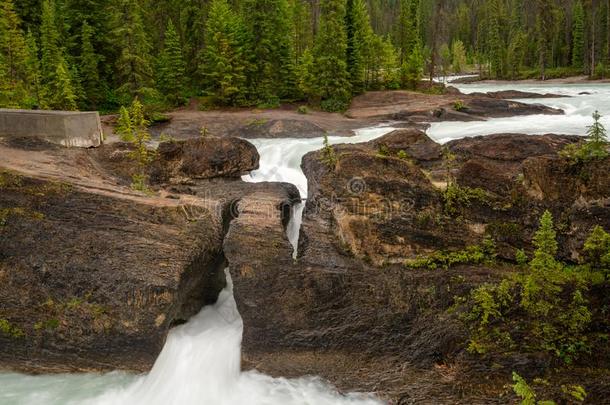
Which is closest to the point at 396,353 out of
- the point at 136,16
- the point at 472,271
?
the point at 472,271

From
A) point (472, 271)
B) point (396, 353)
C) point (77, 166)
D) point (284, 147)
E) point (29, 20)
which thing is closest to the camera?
point (396, 353)

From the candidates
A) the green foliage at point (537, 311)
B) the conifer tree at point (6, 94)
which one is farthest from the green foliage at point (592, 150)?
the conifer tree at point (6, 94)

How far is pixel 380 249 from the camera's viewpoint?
408 inches

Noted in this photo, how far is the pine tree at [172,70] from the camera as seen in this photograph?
3550cm

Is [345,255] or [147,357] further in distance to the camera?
[345,255]

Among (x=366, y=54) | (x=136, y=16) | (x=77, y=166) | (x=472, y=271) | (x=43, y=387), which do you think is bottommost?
(x=43, y=387)

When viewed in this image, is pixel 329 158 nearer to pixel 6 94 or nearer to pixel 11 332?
pixel 11 332

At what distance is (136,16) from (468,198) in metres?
29.7

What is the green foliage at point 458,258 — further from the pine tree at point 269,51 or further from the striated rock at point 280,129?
the pine tree at point 269,51

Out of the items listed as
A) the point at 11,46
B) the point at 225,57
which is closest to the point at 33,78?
the point at 11,46

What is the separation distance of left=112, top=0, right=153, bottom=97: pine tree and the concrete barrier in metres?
19.3

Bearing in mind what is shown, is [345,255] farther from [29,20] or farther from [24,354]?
[29,20]

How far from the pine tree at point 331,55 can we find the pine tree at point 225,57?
221 inches

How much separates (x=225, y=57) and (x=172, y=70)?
4.65m
